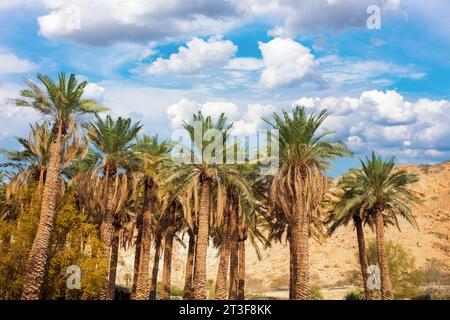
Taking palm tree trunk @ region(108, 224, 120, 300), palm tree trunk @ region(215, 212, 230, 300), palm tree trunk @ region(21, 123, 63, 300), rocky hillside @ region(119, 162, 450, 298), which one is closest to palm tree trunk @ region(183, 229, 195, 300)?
palm tree trunk @ region(108, 224, 120, 300)

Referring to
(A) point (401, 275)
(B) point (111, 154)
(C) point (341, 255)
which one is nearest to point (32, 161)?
(B) point (111, 154)

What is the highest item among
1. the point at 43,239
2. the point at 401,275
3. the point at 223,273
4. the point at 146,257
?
the point at 43,239

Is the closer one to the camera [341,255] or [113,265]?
[113,265]

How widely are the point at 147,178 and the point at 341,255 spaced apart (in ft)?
205

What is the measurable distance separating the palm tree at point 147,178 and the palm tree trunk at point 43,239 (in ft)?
22.0

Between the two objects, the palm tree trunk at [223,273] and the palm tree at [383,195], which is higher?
the palm tree at [383,195]

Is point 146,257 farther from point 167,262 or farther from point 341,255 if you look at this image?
point 341,255

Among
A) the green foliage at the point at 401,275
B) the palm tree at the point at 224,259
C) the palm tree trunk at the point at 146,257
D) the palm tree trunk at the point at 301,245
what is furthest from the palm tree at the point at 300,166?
the green foliage at the point at 401,275

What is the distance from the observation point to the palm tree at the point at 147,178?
3459 cm

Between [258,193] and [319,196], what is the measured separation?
659 centimetres

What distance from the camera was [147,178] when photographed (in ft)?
119

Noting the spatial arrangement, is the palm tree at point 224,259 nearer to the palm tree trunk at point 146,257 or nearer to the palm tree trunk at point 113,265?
the palm tree trunk at point 146,257

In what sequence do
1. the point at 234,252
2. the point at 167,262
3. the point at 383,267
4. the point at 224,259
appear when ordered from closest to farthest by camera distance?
the point at 224,259
the point at 383,267
the point at 234,252
the point at 167,262
